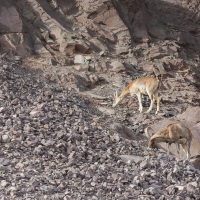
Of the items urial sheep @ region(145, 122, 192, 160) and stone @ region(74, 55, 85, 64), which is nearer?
urial sheep @ region(145, 122, 192, 160)

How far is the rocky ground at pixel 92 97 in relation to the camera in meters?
9.57

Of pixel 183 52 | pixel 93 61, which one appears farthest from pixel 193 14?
pixel 93 61

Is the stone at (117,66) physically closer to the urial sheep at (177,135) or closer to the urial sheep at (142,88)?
the urial sheep at (142,88)

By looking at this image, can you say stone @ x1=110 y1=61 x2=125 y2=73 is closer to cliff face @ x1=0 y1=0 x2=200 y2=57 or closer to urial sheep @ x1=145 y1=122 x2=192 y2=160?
cliff face @ x1=0 y1=0 x2=200 y2=57

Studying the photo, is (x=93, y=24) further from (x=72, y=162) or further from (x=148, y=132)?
(x=72, y=162)

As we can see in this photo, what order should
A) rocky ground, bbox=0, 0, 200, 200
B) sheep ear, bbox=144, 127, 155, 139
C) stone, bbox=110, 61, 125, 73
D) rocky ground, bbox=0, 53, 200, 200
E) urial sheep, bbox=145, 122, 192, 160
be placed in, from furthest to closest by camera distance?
stone, bbox=110, 61, 125, 73 < sheep ear, bbox=144, 127, 155, 139 < urial sheep, bbox=145, 122, 192, 160 < rocky ground, bbox=0, 0, 200, 200 < rocky ground, bbox=0, 53, 200, 200

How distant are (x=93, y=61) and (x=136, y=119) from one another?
4439 mm

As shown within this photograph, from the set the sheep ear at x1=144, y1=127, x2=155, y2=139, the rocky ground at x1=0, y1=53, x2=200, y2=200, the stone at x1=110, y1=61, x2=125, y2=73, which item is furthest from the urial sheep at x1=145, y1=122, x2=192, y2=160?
the stone at x1=110, y1=61, x2=125, y2=73

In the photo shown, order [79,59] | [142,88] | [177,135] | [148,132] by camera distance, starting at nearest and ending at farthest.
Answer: [177,135] < [148,132] < [142,88] < [79,59]

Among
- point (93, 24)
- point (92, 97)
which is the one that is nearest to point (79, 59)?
point (92, 97)

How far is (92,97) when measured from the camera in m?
19.7

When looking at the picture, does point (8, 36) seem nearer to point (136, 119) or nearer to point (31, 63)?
point (31, 63)

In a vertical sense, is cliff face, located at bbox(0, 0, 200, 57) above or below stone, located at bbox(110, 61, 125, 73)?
above

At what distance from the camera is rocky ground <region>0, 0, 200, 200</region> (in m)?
9.57
